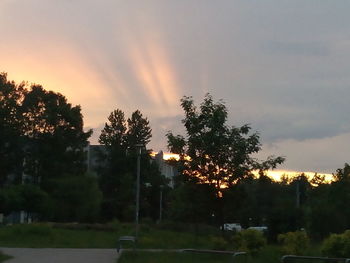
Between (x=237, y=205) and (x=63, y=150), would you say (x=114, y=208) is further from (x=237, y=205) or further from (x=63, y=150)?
(x=237, y=205)

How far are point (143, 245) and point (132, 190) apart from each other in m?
56.8

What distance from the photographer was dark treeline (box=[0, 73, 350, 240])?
27.8m

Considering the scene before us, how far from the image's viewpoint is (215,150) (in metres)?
27.3

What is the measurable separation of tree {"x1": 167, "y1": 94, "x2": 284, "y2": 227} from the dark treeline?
41mm

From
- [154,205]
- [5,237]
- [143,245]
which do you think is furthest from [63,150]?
[143,245]

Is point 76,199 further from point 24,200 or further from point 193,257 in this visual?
point 193,257

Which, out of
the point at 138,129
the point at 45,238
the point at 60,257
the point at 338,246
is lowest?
the point at 60,257

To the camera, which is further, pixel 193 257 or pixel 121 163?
pixel 121 163

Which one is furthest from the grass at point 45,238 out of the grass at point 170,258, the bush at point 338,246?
the bush at point 338,246

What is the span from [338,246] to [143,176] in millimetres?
73956

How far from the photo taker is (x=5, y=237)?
121 feet

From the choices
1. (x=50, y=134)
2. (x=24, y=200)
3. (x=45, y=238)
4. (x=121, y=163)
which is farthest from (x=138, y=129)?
(x=45, y=238)

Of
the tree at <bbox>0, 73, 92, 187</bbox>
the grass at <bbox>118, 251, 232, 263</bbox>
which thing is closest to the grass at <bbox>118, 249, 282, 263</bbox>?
the grass at <bbox>118, 251, 232, 263</bbox>

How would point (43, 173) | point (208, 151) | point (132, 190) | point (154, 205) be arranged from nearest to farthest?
point (208, 151)
point (43, 173)
point (132, 190)
point (154, 205)
